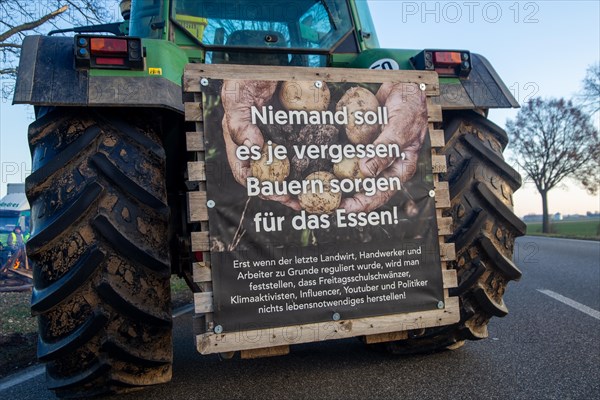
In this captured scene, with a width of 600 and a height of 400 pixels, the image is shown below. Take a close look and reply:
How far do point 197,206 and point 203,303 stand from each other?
44 centimetres

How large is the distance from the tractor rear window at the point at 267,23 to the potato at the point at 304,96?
0.98 m

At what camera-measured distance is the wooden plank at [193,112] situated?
8.13ft

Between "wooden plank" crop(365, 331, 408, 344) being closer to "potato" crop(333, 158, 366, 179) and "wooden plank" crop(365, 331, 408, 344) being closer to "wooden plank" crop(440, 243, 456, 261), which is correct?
"wooden plank" crop(440, 243, 456, 261)

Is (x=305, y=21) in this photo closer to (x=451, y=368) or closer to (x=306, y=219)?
(x=306, y=219)

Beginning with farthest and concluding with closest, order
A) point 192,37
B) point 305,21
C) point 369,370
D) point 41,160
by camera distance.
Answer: point 305,21 < point 192,37 < point 369,370 < point 41,160

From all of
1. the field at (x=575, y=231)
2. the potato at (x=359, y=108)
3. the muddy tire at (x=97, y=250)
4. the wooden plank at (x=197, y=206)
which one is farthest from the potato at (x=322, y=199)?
the field at (x=575, y=231)

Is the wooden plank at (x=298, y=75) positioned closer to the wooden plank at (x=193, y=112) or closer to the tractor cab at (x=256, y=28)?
the wooden plank at (x=193, y=112)

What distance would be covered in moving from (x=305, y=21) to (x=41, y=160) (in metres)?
2.19

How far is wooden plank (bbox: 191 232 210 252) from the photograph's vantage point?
2438mm

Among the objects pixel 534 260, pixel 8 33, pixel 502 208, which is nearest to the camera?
pixel 502 208

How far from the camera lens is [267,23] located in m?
3.79

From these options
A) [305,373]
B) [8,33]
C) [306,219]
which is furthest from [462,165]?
[8,33]

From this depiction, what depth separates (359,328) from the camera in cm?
259

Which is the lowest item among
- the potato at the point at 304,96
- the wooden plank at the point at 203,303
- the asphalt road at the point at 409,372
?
the asphalt road at the point at 409,372
